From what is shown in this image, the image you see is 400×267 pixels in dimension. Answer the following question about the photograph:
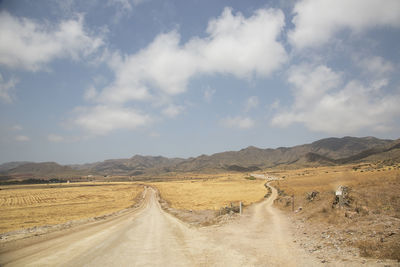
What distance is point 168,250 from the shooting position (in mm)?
13664

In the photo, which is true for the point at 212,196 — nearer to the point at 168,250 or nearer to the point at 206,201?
the point at 206,201

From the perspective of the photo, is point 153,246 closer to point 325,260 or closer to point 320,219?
point 325,260

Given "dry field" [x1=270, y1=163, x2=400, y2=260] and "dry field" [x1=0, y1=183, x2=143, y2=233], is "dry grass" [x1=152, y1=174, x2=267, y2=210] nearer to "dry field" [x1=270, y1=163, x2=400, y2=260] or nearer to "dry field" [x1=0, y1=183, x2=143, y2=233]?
"dry field" [x1=0, y1=183, x2=143, y2=233]

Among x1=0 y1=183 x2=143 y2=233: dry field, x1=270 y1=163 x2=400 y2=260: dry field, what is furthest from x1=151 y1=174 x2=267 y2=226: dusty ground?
x1=0 y1=183 x2=143 y2=233: dry field

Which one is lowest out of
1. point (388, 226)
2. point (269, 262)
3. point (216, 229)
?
point (216, 229)

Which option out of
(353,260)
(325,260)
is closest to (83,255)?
(325,260)

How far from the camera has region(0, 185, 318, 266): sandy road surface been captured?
11375 millimetres

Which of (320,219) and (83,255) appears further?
(320,219)

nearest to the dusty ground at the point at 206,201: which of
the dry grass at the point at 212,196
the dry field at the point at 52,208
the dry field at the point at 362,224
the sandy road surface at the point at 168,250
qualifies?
the dry grass at the point at 212,196

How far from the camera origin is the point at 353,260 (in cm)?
1003

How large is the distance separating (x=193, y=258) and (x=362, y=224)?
39.0 ft

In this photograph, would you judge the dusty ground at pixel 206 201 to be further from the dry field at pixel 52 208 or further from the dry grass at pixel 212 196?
the dry field at pixel 52 208

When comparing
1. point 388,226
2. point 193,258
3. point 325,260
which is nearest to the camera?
point 325,260

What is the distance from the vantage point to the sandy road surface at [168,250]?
11.4 m
